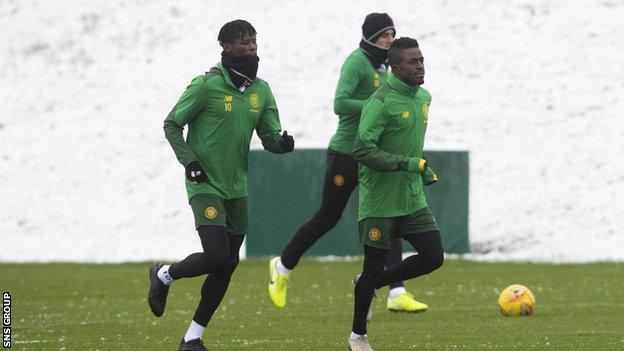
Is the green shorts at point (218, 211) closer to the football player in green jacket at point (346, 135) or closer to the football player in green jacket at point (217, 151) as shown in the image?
the football player in green jacket at point (217, 151)

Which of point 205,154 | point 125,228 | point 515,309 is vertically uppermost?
point 205,154

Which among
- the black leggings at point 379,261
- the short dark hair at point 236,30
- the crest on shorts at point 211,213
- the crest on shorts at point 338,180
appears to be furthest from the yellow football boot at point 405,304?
the short dark hair at point 236,30

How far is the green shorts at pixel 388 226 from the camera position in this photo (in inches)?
377

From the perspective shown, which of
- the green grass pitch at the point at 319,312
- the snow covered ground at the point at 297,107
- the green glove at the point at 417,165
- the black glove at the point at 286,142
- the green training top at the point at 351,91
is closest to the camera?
the green glove at the point at 417,165

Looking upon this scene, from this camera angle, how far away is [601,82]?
28375 mm

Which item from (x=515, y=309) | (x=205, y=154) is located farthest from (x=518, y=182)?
(x=205, y=154)

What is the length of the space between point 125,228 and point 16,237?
1.91 meters

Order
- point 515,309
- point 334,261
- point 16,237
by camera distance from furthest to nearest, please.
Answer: point 16,237 < point 334,261 < point 515,309

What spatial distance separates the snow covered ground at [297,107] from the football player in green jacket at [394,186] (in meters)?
11.8

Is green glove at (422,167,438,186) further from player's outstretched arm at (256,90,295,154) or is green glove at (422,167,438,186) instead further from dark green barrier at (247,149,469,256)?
dark green barrier at (247,149,469,256)

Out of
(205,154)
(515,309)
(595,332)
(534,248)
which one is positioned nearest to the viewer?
(205,154)

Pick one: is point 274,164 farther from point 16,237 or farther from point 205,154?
point 205,154

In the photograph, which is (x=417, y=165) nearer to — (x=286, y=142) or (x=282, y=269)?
(x=286, y=142)

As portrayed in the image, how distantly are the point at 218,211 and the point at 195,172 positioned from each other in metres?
0.32
